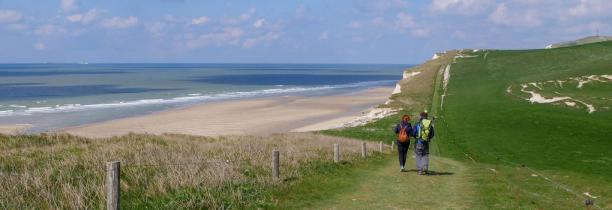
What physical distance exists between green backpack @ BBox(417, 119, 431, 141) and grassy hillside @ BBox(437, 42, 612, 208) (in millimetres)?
5728

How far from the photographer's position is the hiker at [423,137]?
→ 19.5 metres

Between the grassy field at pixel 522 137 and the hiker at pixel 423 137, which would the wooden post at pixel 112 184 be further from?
the hiker at pixel 423 137

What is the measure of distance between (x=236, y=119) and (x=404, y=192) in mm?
55236

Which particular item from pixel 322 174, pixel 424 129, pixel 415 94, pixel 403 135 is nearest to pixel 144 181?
pixel 322 174

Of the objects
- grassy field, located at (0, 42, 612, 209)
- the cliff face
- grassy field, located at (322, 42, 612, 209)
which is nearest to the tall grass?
grassy field, located at (0, 42, 612, 209)

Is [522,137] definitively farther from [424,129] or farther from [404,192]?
[404,192]

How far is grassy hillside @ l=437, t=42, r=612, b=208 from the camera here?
27984mm

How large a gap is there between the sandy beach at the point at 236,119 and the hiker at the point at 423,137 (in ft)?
119

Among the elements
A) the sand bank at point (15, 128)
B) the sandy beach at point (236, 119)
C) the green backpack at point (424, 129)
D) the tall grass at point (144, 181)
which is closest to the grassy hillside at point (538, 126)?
the green backpack at point (424, 129)

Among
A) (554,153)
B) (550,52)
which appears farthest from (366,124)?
(550,52)

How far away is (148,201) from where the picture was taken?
12555 mm

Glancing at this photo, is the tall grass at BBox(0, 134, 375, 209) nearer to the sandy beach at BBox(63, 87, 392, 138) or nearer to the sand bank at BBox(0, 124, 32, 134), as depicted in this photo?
the sandy beach at BBox(63, 87, 392, 138)

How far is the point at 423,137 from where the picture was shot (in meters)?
19.8

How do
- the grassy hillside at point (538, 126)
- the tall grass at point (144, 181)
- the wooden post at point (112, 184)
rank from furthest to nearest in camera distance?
the grassy hillside at point (538, 126) < the tall grass at point (144, 181) < the wooden post at point (112, 184)
